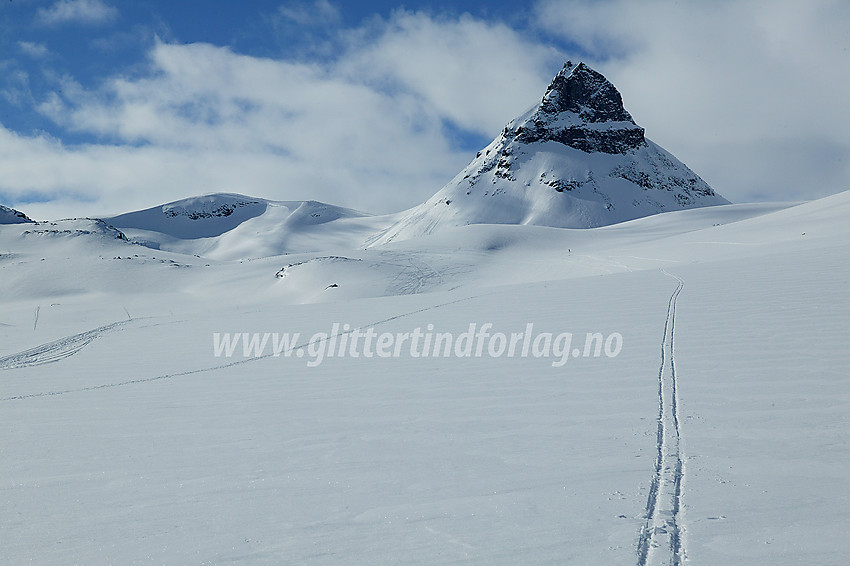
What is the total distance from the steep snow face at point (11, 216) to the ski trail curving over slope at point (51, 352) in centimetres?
11496

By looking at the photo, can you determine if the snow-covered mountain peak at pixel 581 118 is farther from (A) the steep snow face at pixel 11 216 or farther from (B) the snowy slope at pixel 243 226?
(A) the steep snow face at pixel 11 216

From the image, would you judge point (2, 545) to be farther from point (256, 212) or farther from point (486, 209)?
point (256, 212)

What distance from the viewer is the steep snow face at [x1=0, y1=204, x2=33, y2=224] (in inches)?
4148

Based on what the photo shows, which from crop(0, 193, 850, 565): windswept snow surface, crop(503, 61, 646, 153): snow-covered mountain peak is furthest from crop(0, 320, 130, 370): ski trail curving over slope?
crop(503, 61, 646, 153): snow-covered mountain peak

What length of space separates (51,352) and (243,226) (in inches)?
6142

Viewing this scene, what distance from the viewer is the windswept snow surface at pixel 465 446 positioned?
2879 millimetres

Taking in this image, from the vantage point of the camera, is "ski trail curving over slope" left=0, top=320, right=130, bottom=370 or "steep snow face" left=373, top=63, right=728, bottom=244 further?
"steep snow face" left=373, top=63, right=728, bottom=244

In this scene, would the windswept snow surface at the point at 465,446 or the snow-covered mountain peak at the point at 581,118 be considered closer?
the windswept snow surface at the point at 465,446

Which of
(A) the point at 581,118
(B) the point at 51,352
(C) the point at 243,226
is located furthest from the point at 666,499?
(A) the point at 581,118

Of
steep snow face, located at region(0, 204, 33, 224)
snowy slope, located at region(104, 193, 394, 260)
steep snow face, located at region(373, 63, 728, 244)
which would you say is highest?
steep snow face, located at region(373, 63, 728, 244)

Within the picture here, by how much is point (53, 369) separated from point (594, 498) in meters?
10.2

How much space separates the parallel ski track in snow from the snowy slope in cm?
12179

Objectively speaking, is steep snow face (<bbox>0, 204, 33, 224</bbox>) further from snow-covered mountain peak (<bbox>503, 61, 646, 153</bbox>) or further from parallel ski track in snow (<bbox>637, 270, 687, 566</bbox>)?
parallel ski track in snow (<bbox>637, 270, 687, 566</bbox>)

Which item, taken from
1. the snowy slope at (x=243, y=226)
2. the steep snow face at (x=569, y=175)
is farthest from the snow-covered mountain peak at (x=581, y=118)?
the snowy slope at (x=243, y=226)
